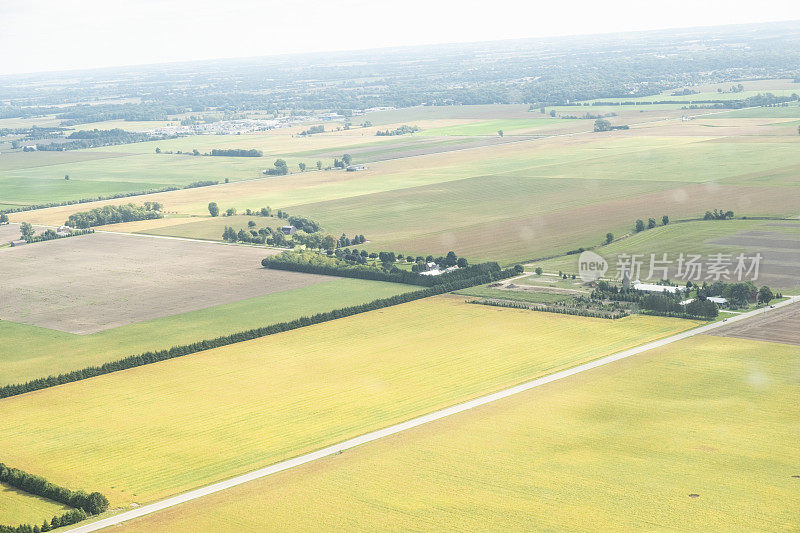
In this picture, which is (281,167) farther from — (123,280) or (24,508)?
(24,508)

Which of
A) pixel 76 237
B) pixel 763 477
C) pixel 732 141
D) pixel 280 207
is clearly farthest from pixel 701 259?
pixel 732 141

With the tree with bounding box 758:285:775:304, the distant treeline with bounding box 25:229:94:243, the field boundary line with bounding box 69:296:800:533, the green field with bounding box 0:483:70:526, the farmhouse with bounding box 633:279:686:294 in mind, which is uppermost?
the tree with bounding box 758:285:775:304

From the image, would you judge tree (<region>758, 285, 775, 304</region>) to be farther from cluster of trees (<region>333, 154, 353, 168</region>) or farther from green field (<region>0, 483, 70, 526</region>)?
cluster of trees (<region>333, 154, 353, 168</region>)

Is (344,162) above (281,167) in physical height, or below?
above

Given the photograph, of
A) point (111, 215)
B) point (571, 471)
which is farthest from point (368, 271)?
point (111, 215)

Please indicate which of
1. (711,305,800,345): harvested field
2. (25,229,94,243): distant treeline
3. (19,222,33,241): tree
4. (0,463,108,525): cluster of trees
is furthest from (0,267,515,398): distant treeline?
(19,222,33,241): tree

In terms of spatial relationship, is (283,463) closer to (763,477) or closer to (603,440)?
(603,440)
